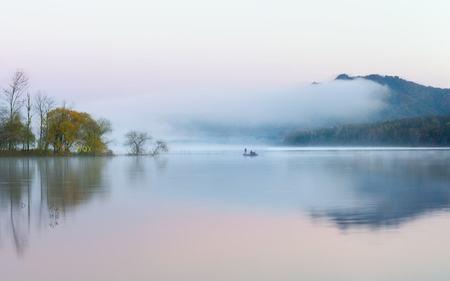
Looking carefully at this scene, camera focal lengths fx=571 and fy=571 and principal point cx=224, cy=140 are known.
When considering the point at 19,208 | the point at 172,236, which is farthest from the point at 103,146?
the point at 172,236

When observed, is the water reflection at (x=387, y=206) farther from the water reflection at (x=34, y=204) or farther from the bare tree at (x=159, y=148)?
the bare tree at (x=159, y=148)

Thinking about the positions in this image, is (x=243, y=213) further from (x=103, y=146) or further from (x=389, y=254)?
(x=103, y=146)

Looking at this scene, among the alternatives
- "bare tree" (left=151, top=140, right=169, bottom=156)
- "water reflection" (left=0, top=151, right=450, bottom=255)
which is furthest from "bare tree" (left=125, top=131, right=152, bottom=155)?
"water reflection" (left=0, top=151, right=450, bottom=255)

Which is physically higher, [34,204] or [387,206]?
[34,204]

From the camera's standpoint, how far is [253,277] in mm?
8828

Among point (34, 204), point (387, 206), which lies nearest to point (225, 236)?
point (387, 206)

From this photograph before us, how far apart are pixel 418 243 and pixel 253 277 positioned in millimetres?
4151

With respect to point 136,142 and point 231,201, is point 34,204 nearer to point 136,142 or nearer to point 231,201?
point 231,201

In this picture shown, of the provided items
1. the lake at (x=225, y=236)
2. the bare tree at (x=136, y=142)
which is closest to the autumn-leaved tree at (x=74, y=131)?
the bare tree at (x=136, y=142)

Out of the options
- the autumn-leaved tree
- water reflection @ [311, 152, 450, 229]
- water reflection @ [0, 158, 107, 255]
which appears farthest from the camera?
the autumn-leaved tree

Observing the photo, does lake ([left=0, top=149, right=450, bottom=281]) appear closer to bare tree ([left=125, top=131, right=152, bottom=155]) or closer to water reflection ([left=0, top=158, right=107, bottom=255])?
water reflection ([left=0, top=158, right=107, bottom=255])

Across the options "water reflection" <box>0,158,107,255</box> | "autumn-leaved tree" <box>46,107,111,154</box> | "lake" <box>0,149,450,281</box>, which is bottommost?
"lake" <box>0,149,450,281</box>

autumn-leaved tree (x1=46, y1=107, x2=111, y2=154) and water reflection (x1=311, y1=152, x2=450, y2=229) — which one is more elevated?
autumn-leaved tree (x1=46, y1=107, x2=111, y2=154)

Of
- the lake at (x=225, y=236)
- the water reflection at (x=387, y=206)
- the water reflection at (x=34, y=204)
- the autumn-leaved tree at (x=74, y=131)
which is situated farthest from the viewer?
the autumn-leaved tree at (x=74, y=131)
